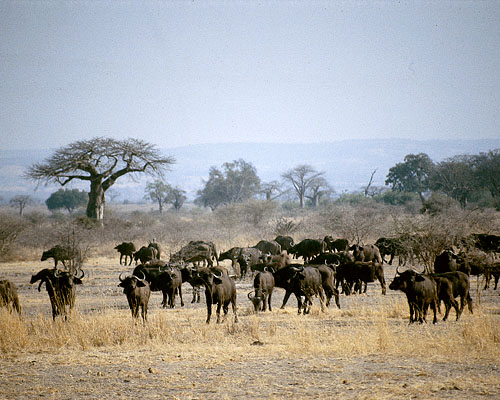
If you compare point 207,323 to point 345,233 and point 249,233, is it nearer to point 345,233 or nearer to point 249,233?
point 345,233

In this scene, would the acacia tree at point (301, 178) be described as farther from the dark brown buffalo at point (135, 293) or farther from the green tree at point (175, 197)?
the dark brown buffalo at point (135, 293)

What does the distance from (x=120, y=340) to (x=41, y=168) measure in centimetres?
3106

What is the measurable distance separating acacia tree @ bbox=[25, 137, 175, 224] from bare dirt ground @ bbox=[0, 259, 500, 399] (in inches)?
1100

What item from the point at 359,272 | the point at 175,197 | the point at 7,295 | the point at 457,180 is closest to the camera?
the point at 7,295

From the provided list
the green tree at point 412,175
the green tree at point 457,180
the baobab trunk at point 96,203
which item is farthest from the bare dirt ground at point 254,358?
the green tree at point 412,175

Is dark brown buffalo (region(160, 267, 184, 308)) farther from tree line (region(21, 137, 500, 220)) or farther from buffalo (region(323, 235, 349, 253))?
tree line (region(21, 137, 500, 220))

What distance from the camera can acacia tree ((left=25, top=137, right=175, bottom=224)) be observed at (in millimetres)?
40219

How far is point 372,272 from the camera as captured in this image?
16.5 meters

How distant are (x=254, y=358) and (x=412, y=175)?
221 feet

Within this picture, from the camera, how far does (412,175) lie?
74438 mm

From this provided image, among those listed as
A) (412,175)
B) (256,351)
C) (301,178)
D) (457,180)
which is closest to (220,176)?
(301,178)

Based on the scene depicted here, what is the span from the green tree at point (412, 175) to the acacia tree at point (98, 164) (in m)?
38.6

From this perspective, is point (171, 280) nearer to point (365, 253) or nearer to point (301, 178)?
point (365, 253)

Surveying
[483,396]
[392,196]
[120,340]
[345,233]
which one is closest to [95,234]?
[345,233]
